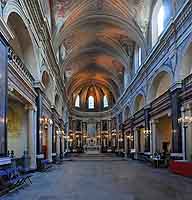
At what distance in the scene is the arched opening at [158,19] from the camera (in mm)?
21928

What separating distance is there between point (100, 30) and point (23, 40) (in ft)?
50.4

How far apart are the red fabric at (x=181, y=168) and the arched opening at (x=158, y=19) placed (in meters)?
9.25

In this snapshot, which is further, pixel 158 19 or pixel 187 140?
pixel 158 19

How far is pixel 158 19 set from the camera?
23.1 m

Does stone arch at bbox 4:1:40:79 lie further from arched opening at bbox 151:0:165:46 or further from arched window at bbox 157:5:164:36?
arched window at bbox 157:5:164:36

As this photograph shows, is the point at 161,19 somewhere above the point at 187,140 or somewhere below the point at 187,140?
above

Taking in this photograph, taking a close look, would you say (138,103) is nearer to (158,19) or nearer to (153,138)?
(153,138)

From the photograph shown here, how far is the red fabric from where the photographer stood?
1489 centimetres

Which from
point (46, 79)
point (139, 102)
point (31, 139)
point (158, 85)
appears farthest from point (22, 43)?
point (139, 102)

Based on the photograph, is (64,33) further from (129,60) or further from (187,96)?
(187,96)

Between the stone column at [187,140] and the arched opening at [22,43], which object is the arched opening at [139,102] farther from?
the arched opening at [22,43]

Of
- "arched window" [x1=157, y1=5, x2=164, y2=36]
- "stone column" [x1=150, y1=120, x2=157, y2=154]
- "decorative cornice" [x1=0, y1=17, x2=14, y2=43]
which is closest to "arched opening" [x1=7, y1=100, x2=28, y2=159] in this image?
"decorative cornice" [x1=0, y1=17, x2=14, y2=43]

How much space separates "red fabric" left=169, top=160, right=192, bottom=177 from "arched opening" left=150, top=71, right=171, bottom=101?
7187mm

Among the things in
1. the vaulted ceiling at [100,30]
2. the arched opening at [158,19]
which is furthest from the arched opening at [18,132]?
the arched opening at [158,19]
